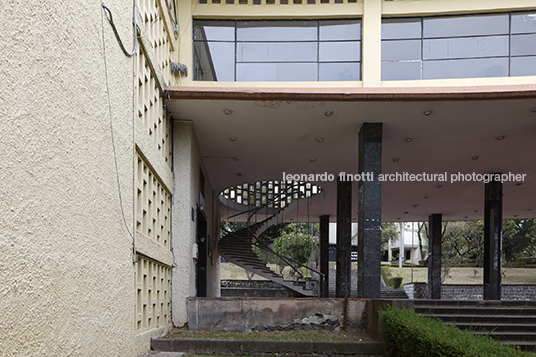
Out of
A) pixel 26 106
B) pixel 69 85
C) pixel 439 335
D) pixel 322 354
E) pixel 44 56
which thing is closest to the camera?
pixel 26 106

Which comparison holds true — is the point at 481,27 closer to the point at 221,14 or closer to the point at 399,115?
the point at 399,115

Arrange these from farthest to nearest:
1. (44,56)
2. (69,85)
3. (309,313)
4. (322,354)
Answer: (309,313) → (322,354) → (69,85) → (44,56)

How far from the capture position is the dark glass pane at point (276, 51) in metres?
10.3

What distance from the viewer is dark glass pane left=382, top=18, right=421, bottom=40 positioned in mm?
10219

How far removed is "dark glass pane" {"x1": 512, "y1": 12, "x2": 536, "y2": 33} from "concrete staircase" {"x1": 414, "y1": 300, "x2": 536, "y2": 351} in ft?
19.1

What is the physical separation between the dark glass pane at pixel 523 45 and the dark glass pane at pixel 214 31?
20.0 feet

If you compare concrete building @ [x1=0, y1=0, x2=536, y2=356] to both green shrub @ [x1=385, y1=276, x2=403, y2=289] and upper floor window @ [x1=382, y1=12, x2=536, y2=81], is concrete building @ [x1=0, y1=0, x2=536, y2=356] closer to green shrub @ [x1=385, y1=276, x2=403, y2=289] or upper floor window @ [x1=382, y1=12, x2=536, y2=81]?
upper floor window @ [x1=382, y1=12, x2=536, y2=81]

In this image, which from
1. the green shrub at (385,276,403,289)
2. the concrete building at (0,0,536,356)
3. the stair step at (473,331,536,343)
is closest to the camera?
the concrete building at (0,0,536,356)

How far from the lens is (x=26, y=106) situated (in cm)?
328

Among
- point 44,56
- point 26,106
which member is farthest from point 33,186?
point 44,56

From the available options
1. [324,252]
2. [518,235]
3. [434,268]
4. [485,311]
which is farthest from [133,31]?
[518,235]

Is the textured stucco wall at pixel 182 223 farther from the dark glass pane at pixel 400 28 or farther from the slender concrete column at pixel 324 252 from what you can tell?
the slender concrete column at pixel 324 252

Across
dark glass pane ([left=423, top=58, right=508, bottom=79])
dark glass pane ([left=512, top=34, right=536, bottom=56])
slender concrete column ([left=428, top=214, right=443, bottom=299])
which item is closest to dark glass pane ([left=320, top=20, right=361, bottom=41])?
dark glass pane ([left=423, top=58, right=508, bottom=79])

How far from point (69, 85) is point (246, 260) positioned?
43.8 ft
